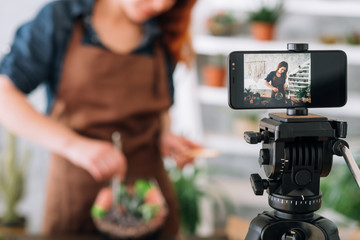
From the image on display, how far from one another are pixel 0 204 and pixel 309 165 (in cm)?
279

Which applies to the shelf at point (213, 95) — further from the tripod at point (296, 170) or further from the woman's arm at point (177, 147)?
the tripod at point (296, 170)

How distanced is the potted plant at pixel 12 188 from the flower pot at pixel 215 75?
1.13 metres

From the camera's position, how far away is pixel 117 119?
158cm

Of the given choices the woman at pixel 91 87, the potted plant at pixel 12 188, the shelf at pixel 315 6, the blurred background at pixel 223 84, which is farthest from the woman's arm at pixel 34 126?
the shelf at pixel 315 6

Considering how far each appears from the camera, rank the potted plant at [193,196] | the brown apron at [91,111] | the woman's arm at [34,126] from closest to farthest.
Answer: the woman's arm at [34,126], the brown apron at [91,111], the potted plant at [193,196]

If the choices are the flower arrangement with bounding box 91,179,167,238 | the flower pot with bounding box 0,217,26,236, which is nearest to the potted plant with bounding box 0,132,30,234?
the flower pot with bounding box 0,217,26,236

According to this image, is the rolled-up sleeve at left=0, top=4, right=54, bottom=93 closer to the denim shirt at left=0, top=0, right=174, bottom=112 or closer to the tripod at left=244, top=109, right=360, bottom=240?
the denim shirt at left=0, top=0, right=174, bottom=112

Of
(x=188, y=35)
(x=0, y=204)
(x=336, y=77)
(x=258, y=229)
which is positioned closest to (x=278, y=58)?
(x=336, y=77)

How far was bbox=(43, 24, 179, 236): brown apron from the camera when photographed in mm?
1543

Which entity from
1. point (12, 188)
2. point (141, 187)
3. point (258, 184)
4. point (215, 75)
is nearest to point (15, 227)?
point (12, 188)

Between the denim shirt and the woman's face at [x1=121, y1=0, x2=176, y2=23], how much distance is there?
0.41 ft

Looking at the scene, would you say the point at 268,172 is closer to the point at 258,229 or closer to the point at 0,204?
the point at 258,229

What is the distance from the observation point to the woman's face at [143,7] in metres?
1.46

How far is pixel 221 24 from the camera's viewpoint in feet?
9.28
